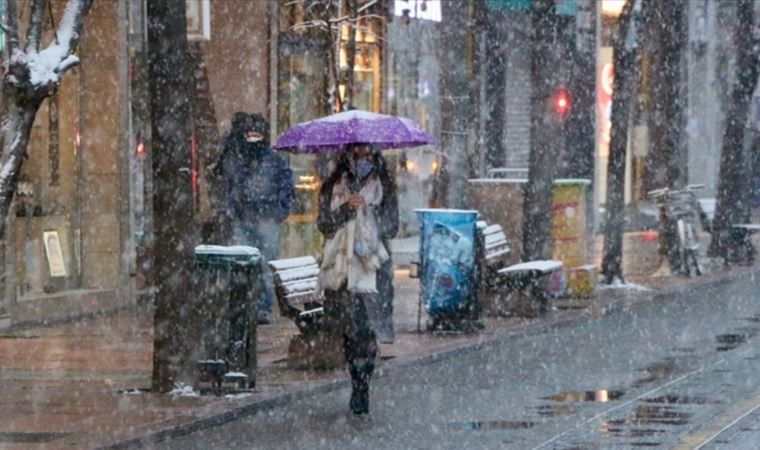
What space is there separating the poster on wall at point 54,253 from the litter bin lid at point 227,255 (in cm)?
795

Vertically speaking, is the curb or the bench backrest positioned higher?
the bench backrest

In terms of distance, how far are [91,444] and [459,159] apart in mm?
11227

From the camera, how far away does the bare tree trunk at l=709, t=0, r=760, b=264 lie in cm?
3078

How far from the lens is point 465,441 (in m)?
11.5

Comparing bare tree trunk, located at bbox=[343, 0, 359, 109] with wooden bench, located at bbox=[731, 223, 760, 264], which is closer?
bare tree trunk, located at bbox=[343, 0, 359, 109]

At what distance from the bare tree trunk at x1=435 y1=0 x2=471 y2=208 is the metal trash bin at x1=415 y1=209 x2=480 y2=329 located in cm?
321

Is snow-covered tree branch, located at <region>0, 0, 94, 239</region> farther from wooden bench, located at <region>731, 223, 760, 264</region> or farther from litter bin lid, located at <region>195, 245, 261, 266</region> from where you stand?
wooden bench, located at <region>731, 223, 760, 264</region>

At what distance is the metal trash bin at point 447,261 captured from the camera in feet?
60.2

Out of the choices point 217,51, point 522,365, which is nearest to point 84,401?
point 522,365

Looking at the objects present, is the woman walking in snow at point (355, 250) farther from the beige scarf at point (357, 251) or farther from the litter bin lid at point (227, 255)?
the litter bin lid at point (227, 255)

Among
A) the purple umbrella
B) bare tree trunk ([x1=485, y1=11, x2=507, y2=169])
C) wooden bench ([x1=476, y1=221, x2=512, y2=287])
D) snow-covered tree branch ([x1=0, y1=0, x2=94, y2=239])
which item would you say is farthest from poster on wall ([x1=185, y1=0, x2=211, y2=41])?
bare tree trunk ([x1=485, y1=11, x2=507, y2=169])

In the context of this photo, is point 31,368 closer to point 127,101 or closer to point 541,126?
point 127,101

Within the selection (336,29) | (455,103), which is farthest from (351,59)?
(455,103)

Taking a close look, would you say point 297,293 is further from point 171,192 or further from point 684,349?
point 684,349
